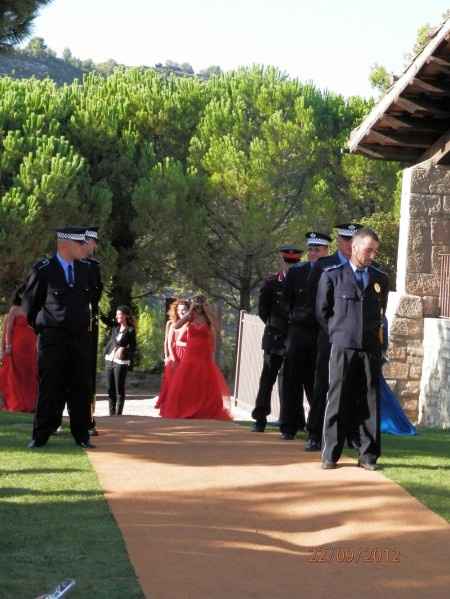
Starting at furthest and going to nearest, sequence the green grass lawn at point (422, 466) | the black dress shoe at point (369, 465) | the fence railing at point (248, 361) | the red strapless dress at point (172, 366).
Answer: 1. the fence railing at point (248, 361)
2. the red strapless dress at point (172, 366)
3. the black dress shoe at point (369, 465)
4. the green grass lawn at point (422, 466)

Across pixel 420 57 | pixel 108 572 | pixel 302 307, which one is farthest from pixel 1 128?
pixel 108 572

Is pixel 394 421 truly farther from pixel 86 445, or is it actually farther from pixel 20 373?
pixel 20 373

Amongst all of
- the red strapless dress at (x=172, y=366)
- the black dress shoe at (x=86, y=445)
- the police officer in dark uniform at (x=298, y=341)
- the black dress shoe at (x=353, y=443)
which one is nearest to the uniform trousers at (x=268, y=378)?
the police officer in dark uniform at (x=298, y=341)

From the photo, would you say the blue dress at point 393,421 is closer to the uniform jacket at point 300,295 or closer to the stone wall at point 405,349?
the uniform jacket at point 300,295

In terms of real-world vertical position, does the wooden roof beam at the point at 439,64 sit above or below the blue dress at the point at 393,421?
above

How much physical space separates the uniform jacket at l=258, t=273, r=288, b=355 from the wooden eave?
3.25 metres

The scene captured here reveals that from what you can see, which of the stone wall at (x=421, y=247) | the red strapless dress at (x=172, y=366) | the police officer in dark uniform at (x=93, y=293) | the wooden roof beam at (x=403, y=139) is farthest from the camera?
the stone wall at (x=421, y=247)

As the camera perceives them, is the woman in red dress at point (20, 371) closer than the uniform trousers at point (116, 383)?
Yes

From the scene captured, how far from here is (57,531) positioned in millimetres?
6273

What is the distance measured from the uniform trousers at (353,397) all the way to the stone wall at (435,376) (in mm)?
6556

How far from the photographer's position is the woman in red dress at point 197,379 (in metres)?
15.1

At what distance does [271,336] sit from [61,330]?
8.56 feet

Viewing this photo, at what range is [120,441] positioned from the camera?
10.0 metres
